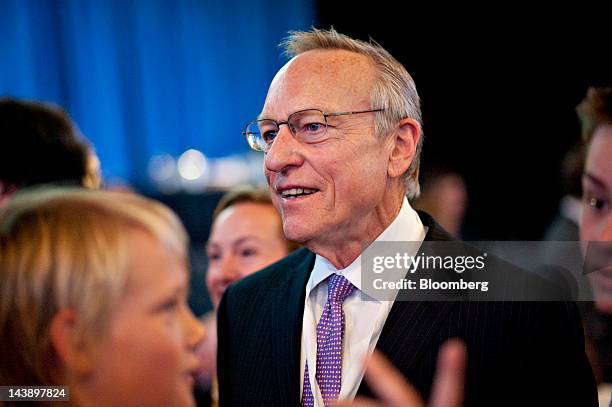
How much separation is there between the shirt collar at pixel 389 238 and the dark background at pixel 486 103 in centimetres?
326

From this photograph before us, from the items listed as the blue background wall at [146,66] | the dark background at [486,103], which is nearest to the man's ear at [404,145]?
the dark background at [486,103]

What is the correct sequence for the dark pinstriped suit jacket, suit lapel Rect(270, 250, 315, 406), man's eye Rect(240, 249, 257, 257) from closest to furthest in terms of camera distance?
the dark pinstriped suit jacket < suit lapel Rect(270, 250, 315, 406) < man's eye Rect(240, 249, 257, 257)

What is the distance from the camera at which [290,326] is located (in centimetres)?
190

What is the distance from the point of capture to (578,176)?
2516 millimetres

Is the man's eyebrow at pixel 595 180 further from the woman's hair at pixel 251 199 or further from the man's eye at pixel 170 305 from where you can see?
the man's eye at pixel 170 305

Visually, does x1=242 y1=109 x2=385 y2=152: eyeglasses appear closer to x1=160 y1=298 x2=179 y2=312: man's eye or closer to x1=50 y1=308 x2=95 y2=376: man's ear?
x1=160 y1=298 x2=179 y2=312: man's eye

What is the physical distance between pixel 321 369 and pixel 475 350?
359mm

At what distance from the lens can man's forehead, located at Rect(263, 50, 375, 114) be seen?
6.21ft

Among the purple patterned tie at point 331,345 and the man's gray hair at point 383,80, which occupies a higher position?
the man's gray hair at point 383,80

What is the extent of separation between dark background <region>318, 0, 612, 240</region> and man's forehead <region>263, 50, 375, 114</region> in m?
3.28

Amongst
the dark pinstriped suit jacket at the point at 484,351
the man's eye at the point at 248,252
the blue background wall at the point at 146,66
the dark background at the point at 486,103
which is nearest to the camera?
the dark pinstriped suit jacket at the point at 484,351

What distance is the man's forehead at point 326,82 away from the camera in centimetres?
189

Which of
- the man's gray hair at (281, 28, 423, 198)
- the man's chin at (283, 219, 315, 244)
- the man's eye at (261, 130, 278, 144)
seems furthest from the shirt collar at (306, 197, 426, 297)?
the man's eye at (261, 130, 278, 144)

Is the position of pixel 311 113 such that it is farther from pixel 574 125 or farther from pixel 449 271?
pixel 574 125
